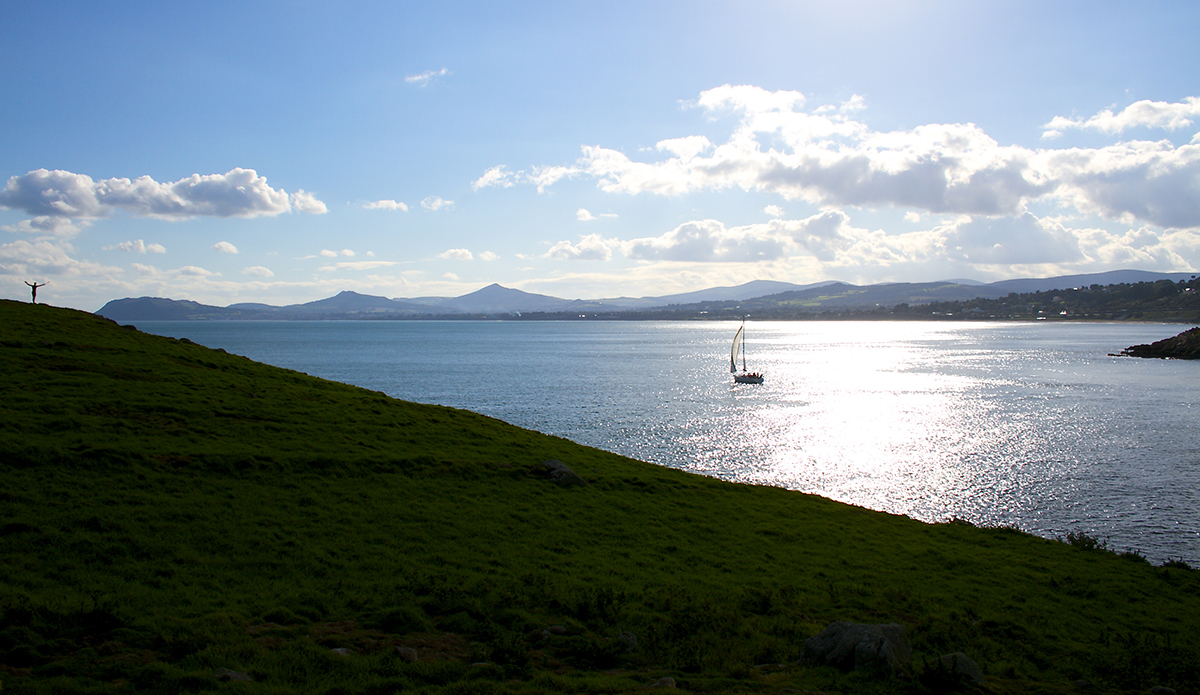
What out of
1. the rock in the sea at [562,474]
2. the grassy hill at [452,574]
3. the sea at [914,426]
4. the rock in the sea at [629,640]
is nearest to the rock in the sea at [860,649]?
the grassy hill at [452,574]

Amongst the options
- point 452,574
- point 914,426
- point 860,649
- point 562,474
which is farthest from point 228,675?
point 914,426

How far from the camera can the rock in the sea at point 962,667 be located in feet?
41.4

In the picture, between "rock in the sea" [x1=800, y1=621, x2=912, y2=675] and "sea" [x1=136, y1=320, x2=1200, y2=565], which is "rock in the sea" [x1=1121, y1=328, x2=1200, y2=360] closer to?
"sea" [x1=136, y1=320, x2=1200, y2=565]

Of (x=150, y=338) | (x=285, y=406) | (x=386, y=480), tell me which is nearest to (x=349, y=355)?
(x=150, y=338)

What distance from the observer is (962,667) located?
12758mm

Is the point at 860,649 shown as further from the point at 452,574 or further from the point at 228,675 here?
the point at 228,675

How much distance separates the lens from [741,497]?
104ft

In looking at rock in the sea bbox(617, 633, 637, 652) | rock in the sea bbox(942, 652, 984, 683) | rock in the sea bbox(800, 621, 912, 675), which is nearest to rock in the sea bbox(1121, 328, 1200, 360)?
rock in the sea bbox(942, 652, 984, 683)

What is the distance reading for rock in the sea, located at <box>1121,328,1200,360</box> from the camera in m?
141

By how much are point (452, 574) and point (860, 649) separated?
34.5 feet

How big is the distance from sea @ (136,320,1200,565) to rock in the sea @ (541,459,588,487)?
66.9 feet

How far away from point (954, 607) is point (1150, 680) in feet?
17.1

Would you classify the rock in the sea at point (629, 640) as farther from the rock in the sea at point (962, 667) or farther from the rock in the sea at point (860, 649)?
the rock in the sea at point (962, 667)

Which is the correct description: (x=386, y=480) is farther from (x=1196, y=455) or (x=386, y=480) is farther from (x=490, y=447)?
(x=1196, y=455)
